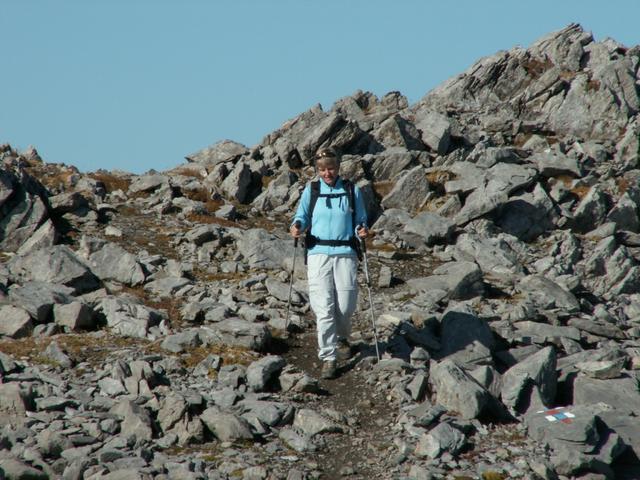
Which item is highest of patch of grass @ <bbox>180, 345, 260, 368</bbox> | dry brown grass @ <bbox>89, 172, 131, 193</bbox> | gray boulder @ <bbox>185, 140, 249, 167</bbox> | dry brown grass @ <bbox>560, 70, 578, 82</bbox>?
dry brown grass @ <bbox>560, 70, 578, 82</bbox>

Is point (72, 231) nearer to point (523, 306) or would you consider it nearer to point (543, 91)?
point (523, 306)

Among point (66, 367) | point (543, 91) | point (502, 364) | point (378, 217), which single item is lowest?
point (502, 364)

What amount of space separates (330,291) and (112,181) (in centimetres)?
2325

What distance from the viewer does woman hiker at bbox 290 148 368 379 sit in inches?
601

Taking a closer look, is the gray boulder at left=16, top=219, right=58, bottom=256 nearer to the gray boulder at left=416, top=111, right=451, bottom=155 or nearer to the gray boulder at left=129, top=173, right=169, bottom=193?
the gray boulder at left=129, top=173, right=169, bottom=193

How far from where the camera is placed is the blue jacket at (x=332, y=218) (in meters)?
15.4

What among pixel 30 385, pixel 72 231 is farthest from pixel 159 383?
pixel 72 231

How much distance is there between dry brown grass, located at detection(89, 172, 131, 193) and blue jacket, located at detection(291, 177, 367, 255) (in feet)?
69.0

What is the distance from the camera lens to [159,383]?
49.0ft

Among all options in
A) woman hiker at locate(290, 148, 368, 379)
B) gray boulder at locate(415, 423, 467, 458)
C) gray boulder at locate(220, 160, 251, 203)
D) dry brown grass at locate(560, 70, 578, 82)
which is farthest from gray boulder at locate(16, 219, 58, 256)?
dry brown grass at locate(560, 70, 578, 82)

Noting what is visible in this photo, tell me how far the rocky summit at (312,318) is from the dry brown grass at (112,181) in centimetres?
19

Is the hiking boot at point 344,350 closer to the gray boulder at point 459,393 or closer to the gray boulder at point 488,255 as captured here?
the gray boulder at point 459,393

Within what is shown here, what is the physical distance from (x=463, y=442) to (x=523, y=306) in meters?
7.99

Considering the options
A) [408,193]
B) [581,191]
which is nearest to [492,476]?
[408,193]
